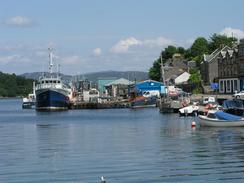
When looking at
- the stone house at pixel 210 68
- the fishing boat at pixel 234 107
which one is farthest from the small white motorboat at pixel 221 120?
the stone house at pixel 210 68

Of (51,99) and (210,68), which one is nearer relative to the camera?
(51,99)

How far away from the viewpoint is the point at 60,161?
41281 mm

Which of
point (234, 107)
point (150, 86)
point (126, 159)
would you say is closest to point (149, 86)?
point (150, 86)

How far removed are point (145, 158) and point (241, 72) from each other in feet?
337

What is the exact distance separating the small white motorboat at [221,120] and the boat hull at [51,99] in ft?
275

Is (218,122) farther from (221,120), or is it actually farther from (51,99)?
(51,99)

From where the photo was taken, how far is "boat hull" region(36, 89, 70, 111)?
154625mm

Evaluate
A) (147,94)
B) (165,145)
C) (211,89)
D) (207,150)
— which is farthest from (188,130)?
(147,94)

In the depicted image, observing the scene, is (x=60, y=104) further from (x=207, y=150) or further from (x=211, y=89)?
(x=207, y=150)

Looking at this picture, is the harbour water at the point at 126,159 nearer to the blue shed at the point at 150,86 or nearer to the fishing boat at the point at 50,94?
the fishing boat at the point at 50,94

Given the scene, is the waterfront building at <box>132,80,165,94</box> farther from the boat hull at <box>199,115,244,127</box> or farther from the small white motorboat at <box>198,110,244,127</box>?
the small white motorboat at <box>198,110,244,127</box>

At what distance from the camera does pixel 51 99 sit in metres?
156

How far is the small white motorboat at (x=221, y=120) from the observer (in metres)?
69.6

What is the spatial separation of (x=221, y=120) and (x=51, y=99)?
292 feet
